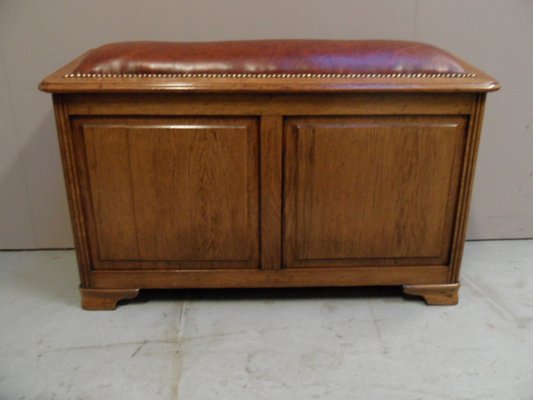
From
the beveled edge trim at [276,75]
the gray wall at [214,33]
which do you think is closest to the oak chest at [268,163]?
the beveled edge trim at [276,75]

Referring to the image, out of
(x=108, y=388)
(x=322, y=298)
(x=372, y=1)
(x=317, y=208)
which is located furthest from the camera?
(x=372, y=1)

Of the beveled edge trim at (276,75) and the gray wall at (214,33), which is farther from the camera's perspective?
the gray wall at (214,33)

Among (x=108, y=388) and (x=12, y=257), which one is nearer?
(x=108, y=388)

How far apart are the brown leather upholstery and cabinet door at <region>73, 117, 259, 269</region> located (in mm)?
137

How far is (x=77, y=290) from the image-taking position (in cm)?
172

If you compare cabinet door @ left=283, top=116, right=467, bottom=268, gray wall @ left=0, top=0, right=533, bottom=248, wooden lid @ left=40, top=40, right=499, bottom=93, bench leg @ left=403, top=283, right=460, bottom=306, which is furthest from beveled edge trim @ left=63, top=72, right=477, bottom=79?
bench leg @ left=403, top=283, right=460, bottom=306

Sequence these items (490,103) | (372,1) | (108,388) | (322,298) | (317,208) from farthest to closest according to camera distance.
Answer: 1. (490,103)
2. (372,1)
3. (322,298)
4. (317,208)
5. (108,388)

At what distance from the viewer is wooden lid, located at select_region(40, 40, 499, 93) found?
1.33 meters

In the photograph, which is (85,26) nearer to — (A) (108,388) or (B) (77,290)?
(B) (77,290)

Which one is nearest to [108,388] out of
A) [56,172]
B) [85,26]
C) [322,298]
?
[322,298]

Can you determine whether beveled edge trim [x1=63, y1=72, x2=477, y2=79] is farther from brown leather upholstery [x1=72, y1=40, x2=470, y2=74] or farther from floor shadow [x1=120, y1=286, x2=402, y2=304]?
floor shadow [x1=120, y1=286, x2=402, y2=304]

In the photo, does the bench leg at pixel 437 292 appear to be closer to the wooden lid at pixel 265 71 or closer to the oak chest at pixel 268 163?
the oak chest at pixel 268 163

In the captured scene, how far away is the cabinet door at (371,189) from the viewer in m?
1.41

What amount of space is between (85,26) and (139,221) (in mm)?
754
